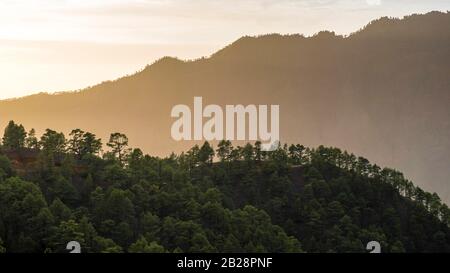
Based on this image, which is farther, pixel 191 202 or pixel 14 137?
pixel 14 137

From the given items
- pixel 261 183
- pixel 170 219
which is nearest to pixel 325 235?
pixel 261 183

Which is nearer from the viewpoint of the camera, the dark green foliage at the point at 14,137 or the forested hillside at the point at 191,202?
the forested hillside at the point at 191,202

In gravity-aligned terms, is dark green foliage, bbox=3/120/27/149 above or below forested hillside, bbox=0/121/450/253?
above

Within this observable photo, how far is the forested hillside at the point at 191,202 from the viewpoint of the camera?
116125mm

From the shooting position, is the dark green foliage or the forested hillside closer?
the forested hillside

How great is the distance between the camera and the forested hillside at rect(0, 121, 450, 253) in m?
116

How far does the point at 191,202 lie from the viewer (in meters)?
144

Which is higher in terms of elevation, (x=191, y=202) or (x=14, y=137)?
(x=14, y=137)

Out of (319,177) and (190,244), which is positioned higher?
(319,177)

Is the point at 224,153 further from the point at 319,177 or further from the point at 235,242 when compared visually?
the point at 235,242

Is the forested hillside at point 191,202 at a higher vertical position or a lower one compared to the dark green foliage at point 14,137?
lower
